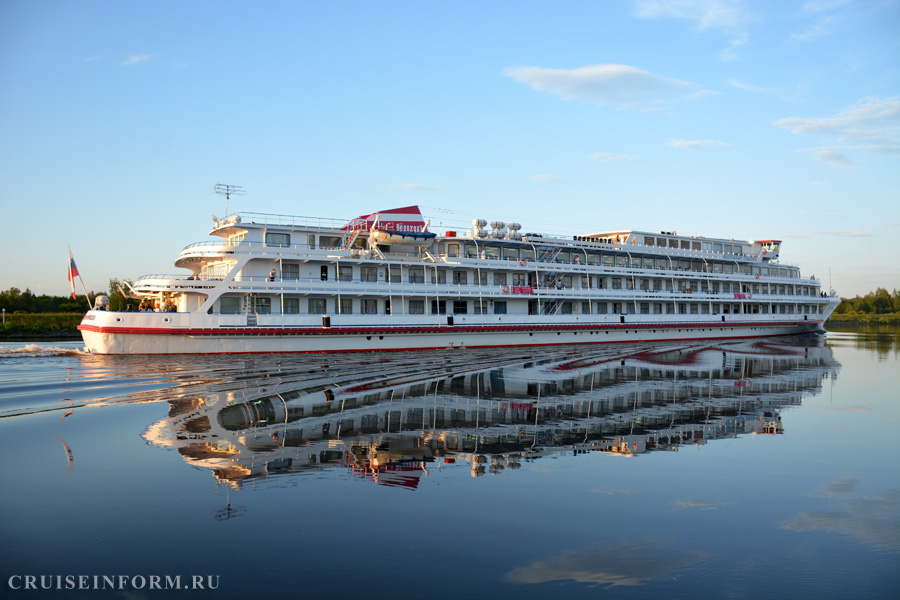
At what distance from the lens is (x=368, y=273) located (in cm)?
4309

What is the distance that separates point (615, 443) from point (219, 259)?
32.0 m

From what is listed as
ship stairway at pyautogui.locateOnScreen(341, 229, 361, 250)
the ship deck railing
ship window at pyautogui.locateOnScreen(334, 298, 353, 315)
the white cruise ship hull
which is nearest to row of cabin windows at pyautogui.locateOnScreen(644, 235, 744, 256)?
the ship deck railing

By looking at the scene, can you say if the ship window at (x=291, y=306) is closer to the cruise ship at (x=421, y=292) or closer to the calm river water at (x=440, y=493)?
the cruise ship at (x=421, y=292)

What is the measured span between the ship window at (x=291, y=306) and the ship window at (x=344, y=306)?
2754 mm

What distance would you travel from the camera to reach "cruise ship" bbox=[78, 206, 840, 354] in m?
36.3

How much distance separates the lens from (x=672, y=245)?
62.5 metres

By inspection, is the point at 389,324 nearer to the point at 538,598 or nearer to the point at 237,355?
the point at 237,355

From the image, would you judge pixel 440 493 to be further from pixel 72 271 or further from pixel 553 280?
pixel 553 280

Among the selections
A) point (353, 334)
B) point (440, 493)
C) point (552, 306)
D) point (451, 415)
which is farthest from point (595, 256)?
point (440, 493)

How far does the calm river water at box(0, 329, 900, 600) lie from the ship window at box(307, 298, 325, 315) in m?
17.0

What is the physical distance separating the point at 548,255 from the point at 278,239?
959 inches

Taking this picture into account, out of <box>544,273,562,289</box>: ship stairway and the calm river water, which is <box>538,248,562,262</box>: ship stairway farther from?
the calm river water

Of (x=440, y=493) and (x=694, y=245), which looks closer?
(x=440, y=493)

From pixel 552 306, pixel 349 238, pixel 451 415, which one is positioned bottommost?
pixel 451 415
